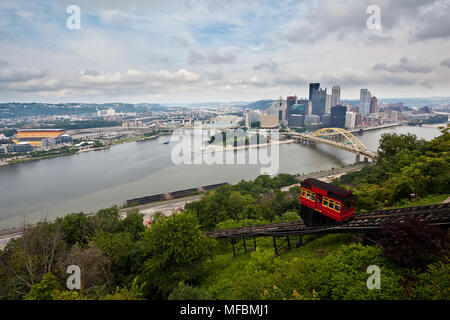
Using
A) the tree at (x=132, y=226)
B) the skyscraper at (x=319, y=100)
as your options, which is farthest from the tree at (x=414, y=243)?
the skyscraper at (x=319, y=100)

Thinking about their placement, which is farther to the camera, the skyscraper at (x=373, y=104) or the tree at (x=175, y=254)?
the skyscraper at (x=373, y=104)

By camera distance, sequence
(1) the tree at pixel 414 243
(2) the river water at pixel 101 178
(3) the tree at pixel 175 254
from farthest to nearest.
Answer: (2) the river water at pixel 101 178
(3) the tree at pixel 175 254
(1) the tree at pixel 414 243

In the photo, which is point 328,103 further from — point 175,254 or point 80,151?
point 175,254

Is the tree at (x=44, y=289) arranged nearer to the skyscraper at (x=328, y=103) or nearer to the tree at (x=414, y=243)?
the tree at (x=414, y=243)

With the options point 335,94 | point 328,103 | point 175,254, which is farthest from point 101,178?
point 335,94

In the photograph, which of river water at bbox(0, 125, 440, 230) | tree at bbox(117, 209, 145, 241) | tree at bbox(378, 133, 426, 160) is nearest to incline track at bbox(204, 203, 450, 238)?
tree at bbox(117, 209, 145, 241)

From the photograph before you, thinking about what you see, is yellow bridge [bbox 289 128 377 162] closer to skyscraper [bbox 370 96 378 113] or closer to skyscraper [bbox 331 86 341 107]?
skyscraper [bbox 331 86 341 107]
